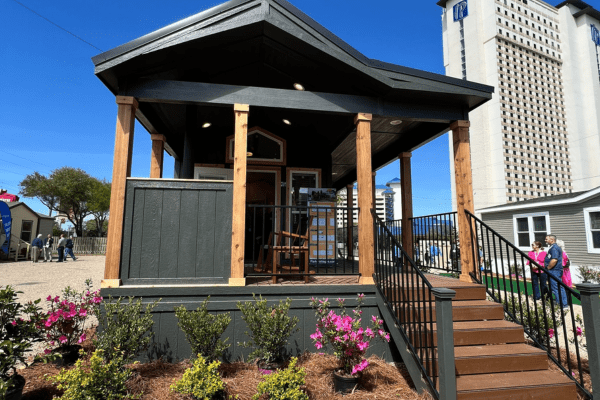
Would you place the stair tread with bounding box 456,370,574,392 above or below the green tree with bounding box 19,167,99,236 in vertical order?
below

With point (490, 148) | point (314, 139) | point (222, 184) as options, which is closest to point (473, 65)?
point (490, 148)

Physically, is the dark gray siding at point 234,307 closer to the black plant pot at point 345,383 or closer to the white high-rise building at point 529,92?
the black plant pot at point 345,383

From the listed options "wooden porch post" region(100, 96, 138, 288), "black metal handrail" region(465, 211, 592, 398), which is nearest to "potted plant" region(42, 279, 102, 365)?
"wooden porch post" region(100, 96, 138, 288)

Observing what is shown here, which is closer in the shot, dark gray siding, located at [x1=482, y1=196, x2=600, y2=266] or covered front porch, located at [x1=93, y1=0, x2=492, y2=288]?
covered front porch, located at [x1=93, y1=0, x2=492, y2=288]

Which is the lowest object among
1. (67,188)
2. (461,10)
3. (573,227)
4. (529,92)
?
(573,227)

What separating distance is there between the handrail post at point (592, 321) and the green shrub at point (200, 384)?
3008 millimetres

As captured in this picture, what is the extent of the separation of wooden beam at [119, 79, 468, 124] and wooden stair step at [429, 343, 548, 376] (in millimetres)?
2917

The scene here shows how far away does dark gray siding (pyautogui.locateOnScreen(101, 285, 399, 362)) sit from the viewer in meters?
3.47

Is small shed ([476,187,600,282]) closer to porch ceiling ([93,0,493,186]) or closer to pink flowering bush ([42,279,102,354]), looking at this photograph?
porch ceiling ([93,0,493,186])

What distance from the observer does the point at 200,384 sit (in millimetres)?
2473

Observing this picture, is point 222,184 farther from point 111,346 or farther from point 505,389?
point 505,389

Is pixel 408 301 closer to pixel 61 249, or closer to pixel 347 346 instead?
pixel 347 346

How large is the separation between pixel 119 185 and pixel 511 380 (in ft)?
13.9

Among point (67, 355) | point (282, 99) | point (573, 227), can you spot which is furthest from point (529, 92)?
point (67, 355)
